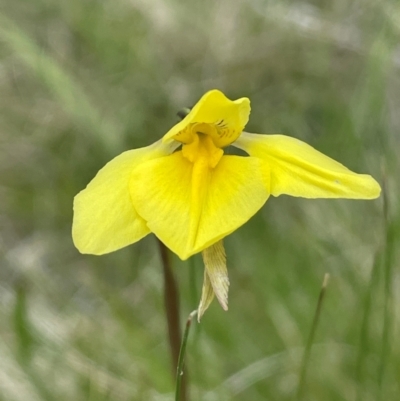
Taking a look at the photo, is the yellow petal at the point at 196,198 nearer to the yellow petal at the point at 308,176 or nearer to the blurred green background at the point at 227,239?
the yellow petal at the point at 308,176

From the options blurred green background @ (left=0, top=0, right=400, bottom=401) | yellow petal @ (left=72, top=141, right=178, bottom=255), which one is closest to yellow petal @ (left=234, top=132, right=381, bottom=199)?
yellow petal @ (left=72, top=141, right=178, bottom=255)

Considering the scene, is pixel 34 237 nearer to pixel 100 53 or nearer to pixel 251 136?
pixel 100 53

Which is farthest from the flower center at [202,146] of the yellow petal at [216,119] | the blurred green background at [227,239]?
the blurred green background at [227,239]

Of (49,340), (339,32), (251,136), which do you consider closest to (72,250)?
(49,340)

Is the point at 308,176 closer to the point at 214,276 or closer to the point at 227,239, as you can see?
the point at 214,276

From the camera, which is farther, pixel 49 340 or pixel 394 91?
pixel 394 91

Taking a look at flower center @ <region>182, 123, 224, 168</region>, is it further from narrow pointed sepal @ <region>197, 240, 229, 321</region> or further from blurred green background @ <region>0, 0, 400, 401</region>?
blurred green background @ <region>0, 0, 400, 401</region>
